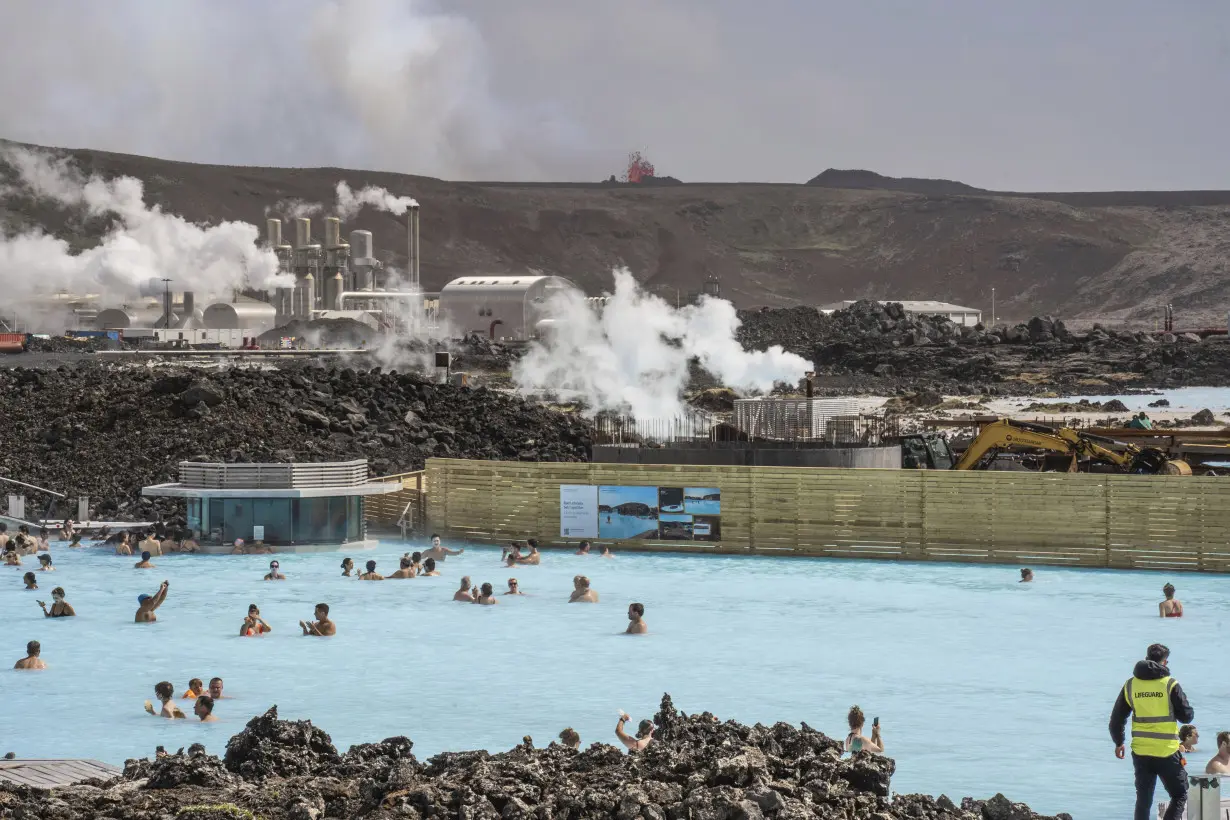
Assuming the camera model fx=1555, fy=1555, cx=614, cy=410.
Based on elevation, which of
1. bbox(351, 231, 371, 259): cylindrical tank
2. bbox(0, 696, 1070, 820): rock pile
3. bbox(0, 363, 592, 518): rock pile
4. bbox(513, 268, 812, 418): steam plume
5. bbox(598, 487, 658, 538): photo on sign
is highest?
bbox(351, 231, 371, 259): cylindrical tank

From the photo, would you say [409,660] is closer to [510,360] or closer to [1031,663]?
[1031,663]

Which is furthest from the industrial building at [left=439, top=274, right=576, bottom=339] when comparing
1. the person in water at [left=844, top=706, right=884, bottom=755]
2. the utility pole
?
the person in water at [left=844, top=706, right=884, bottom=755]

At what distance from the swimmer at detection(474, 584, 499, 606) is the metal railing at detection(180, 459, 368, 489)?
7.51 metres

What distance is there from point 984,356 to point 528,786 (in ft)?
321

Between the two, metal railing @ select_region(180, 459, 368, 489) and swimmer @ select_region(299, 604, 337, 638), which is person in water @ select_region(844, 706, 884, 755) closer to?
swimmer @ select_region(299, 604, 337, 638)

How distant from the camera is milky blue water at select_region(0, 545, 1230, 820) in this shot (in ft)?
62.8

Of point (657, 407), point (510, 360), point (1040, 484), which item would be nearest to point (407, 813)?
point (1040, 484)

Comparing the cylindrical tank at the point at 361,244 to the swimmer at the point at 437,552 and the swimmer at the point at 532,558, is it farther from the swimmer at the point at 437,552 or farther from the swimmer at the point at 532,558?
the swimmer at the point at 532,558

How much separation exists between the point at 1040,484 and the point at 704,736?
66.2 ft

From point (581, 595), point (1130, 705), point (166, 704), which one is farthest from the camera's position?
point (581, 595)

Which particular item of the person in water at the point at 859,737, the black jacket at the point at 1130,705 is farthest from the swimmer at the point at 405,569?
the black jacket at the point at 1130,705

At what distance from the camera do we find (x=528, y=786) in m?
12.2

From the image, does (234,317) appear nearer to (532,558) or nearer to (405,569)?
(532,558)

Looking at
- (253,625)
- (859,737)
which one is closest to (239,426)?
(253,625)
